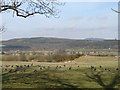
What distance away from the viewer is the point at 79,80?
59.1ft

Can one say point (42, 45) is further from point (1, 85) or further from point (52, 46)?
point (1, 85)

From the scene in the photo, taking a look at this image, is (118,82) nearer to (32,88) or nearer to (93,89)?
(93,89)

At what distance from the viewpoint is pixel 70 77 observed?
1942 centimetres

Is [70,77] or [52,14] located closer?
[52,14]

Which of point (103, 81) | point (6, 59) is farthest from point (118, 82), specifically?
point (6, 59)

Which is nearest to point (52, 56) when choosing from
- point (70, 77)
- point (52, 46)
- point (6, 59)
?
point (6, 59)

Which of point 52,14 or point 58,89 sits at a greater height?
point 52,14

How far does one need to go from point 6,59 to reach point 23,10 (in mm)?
25619

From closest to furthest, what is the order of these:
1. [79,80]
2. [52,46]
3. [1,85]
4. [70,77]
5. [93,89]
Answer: [93,89] < [1,85] < [79,80] < [70,77] < [52,46]

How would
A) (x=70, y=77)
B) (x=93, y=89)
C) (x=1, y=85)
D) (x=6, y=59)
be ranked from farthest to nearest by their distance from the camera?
1. (x=6, y=59)
2. (x=70, y=77)
3. (x=1, y=85)
4. (x=93, y=89)

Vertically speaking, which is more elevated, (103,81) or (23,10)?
(23,10)

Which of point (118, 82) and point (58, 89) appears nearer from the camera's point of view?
point (58, 89)

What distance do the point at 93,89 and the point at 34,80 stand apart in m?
4.06

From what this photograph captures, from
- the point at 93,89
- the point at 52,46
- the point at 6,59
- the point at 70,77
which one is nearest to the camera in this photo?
the point at 93,89
